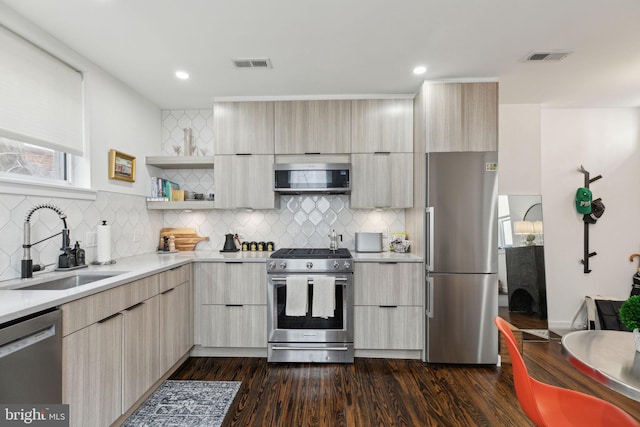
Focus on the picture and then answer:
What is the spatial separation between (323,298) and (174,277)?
4.21ft

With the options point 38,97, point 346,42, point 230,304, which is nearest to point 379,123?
point 346,42

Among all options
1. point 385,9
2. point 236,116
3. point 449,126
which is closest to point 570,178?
point 449,126

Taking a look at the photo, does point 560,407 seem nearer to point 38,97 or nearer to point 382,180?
point 382,180

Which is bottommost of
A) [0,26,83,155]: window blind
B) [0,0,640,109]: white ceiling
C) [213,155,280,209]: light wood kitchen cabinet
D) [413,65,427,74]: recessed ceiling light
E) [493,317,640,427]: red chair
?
[493,317,640,427]: red chair

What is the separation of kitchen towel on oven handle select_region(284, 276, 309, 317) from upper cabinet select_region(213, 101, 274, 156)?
54.4 inches

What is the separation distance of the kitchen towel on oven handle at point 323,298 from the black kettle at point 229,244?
1.11 metres

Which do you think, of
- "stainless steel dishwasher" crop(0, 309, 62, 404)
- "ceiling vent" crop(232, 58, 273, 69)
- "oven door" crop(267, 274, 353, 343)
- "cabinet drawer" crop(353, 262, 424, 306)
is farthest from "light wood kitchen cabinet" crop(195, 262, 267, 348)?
"ceiling vent" crop(232, 58, 273, 69)

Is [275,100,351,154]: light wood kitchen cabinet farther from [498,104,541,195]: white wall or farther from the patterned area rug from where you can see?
the patterned area rug

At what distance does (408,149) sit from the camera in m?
3.11

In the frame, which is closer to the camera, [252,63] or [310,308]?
[252,63]

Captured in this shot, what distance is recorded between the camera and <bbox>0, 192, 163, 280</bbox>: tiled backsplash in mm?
1886

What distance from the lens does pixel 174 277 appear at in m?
2.52

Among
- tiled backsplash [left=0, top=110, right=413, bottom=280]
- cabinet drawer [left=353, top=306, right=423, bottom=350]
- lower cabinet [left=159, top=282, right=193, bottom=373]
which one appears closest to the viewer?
lower cabinet [left=159, top=282, right=193, bottom=373]

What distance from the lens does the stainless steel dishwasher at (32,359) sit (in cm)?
121
